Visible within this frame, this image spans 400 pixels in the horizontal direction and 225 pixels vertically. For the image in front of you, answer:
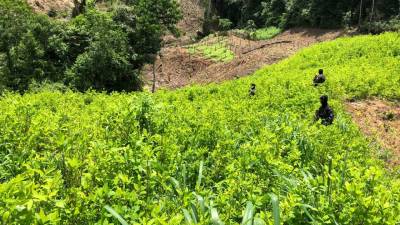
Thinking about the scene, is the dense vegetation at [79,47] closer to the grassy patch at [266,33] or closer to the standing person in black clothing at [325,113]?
the grassy patch at [266,33]

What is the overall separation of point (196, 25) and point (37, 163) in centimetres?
5336

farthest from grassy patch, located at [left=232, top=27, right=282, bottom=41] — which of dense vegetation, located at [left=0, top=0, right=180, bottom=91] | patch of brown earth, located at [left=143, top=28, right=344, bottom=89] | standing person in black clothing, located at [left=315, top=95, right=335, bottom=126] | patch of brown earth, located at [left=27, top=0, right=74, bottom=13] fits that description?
standing person in black clothing, located at [left=315, top=95, right=335, bottom=126]

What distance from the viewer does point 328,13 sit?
43.0 meters

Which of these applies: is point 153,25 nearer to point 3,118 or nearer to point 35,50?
point 35,50

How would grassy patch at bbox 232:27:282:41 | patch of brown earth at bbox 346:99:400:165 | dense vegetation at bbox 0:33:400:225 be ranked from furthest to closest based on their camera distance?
grassy patch at bbox 232:27:282:41
patch of brown earth at bbox 346:99:400:165
dense vegetation at bbox 0:33:400:225

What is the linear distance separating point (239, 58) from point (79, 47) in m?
13.6

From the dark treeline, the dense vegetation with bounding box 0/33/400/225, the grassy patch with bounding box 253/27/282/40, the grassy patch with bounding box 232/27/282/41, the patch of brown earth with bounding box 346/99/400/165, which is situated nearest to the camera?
the dense vegetation with bounding box 0/33/400/225

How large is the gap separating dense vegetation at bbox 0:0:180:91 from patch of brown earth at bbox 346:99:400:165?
19453 mm

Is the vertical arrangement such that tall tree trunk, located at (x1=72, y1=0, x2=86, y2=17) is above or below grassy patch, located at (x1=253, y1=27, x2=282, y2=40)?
above

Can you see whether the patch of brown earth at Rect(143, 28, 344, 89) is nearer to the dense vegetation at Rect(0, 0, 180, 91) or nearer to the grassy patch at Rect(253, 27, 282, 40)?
the grassy patch at Rect(253, 27, 282, 40)

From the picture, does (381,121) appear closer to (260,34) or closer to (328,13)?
(328,13)

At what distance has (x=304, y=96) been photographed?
12344mm

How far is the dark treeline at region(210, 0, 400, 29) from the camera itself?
39.1 metres

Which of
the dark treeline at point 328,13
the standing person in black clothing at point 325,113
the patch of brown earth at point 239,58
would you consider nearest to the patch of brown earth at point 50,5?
the patch of brown earth at point 239,58
